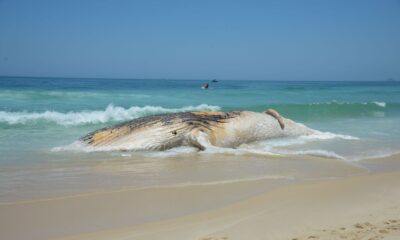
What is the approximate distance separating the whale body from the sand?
2.53m

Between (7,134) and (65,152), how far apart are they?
3.62 meters

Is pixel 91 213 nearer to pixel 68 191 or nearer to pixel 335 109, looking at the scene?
pixel 68 191

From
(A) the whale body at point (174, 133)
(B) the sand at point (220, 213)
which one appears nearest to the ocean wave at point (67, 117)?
(A) the whale body at point (174, 133)

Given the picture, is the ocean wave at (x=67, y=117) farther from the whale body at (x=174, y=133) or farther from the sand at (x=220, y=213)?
the sand at (x=220, y=213)

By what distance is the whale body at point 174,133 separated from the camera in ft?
24.8

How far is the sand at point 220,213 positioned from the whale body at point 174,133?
253 centimetres

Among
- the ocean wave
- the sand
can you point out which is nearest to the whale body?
the sand

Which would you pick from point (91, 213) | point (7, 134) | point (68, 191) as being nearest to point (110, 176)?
point (68, 191)

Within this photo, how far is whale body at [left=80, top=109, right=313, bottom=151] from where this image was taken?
7555mm

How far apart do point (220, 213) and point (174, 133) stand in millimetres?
3727

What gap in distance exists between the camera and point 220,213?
407 centimetres

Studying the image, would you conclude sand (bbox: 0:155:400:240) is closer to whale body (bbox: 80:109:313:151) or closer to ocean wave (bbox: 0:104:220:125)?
whale body (bbox: 80:109:313:151)

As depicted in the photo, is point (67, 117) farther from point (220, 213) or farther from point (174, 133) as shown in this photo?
point (220, 213)

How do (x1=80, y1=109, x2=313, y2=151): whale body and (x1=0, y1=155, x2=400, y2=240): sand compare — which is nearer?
(x1=0, y1=155, x2=400, y2=240): sand
